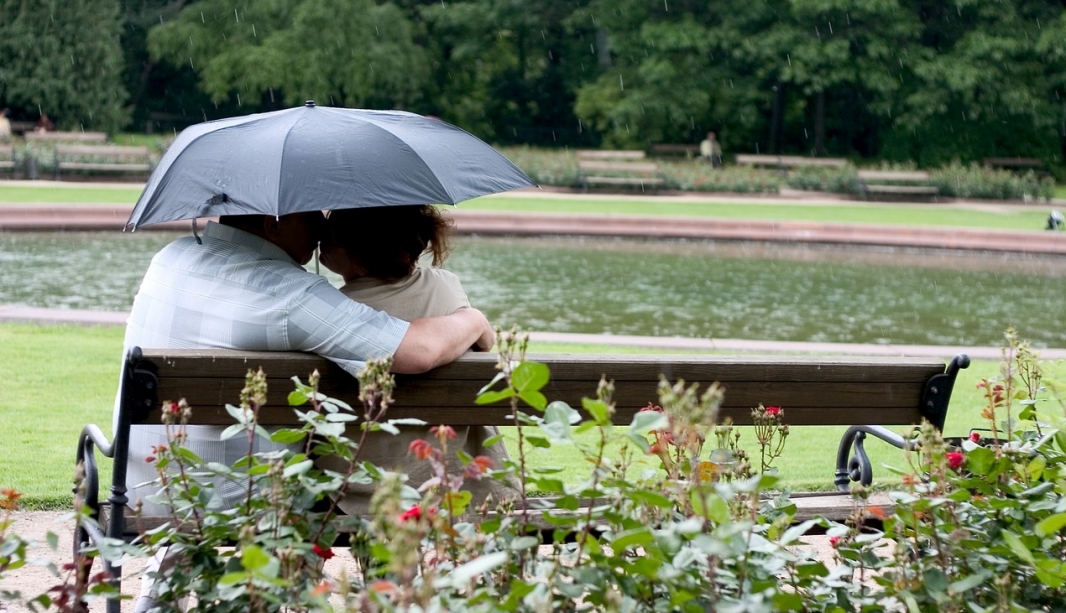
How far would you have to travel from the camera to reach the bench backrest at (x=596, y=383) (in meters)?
2.58

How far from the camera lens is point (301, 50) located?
111 feet

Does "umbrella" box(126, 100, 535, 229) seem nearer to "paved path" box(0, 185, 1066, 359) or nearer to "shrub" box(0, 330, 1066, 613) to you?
"shrub" box(0, 330, 1066, 613)

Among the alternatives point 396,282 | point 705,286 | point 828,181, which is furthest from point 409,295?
point 828,181

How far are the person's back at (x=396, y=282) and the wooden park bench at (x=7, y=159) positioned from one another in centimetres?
1843

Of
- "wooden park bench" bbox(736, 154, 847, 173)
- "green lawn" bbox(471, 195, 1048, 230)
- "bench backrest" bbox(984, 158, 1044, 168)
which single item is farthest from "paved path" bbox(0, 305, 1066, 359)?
"bench backrest" bbox(984, 158, 1044, 168)

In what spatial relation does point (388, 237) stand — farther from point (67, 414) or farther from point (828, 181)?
point (828, 181)

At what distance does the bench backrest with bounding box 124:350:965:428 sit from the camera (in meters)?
2.58

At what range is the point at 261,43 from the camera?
3562 cm

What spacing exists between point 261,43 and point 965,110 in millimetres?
19551

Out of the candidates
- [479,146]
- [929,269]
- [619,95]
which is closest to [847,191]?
[929,269]

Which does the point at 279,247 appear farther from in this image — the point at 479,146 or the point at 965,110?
the point at 965,110

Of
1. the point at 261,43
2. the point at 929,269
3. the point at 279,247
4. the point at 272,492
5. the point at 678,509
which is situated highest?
Answer: the point at 261,43

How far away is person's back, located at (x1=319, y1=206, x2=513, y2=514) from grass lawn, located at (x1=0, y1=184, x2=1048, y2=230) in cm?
1386

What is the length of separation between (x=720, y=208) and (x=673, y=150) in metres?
12.2
